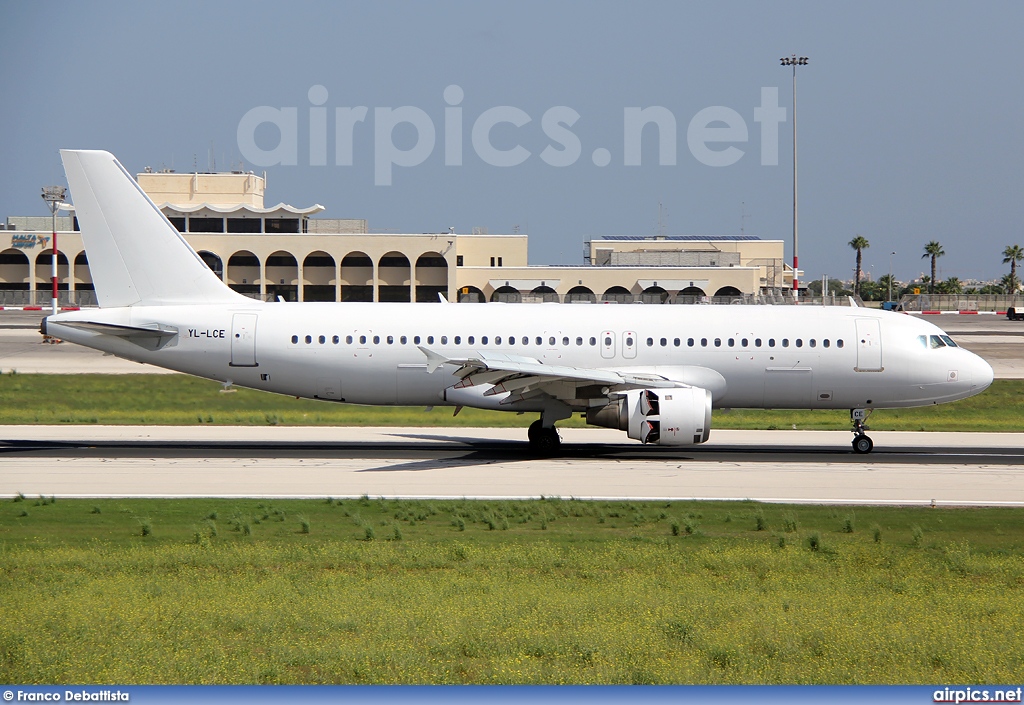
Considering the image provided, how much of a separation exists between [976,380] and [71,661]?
2492 centimetres

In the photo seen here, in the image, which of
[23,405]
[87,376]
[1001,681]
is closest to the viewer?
[1001,681]

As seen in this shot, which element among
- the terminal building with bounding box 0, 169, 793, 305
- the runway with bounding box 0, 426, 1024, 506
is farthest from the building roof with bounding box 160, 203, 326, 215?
the runway with bounding box 0, 426, 1024, 506

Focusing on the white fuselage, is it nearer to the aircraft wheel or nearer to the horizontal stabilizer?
the horizontal stabilizer

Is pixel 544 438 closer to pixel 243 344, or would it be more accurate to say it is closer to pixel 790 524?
pixel 243 344

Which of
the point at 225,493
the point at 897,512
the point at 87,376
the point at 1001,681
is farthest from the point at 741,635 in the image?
the point at 87,376

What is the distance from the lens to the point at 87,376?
4531cm

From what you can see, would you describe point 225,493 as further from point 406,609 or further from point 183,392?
point 183,392

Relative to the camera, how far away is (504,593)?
43.1ft

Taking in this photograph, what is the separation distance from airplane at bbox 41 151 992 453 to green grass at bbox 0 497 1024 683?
8.29 m

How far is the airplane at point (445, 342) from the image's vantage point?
27.8m

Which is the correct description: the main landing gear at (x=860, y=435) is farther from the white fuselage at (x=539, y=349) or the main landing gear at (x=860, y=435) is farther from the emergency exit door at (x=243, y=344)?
the emergency exit door at (x=243, y=344)

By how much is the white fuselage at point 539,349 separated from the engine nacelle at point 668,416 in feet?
7.26

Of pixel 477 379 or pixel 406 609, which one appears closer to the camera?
pixel 406 609

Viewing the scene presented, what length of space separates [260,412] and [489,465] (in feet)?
47.6
